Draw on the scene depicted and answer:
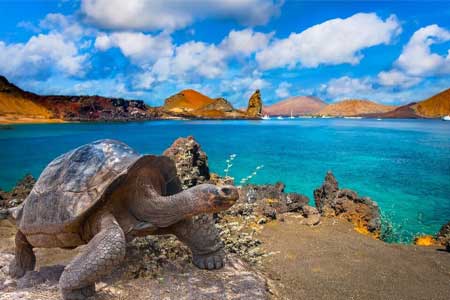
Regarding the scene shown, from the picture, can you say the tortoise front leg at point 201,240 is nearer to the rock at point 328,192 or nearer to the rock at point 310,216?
the rock at point 310,216

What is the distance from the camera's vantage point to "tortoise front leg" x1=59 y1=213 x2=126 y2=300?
4.02 metres

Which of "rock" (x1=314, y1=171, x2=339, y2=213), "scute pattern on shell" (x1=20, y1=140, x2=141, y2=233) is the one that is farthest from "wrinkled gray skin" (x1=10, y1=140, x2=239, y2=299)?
"rock" (x1=314, y1=171, x2=339, y2=213)

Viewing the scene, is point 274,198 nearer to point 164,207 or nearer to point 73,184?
point 164,207

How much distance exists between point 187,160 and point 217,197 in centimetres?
585

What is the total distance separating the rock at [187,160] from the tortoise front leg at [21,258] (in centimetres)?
320

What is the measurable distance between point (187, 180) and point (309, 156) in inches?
1661

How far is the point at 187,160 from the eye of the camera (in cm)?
991

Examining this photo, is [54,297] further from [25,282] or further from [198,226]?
[198,226]

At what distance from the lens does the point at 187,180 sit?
8336 mm

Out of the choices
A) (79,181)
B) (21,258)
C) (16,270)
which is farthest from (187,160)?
(79,181)

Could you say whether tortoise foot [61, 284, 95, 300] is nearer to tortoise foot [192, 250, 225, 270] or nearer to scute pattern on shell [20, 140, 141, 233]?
scute pattern on shell [20, 140, 141, 233]

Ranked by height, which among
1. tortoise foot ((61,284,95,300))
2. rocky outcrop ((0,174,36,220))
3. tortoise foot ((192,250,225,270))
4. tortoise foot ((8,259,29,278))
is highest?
tortoise foot ((61,284,95,300))

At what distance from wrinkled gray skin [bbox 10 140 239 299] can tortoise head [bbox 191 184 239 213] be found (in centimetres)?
1

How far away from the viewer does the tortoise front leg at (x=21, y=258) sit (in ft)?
18.3
